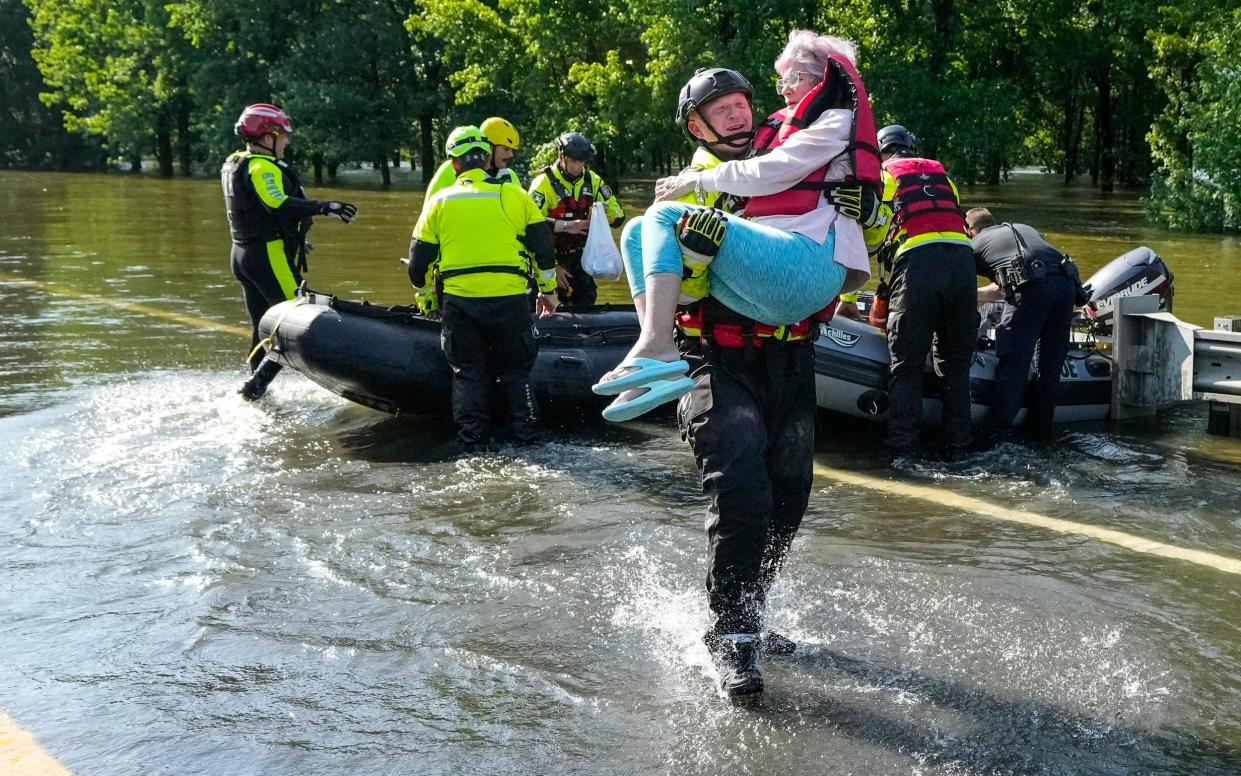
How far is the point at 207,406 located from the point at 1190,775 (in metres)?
6.76

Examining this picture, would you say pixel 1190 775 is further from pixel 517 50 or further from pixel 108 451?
pixel 517 50

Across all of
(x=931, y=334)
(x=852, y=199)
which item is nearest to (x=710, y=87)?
(x=852, y=199)

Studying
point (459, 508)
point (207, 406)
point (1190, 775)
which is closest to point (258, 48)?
point (207, 406)

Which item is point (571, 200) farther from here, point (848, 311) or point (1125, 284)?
point (1125, 284)

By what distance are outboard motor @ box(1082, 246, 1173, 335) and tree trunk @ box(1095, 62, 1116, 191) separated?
34.5 m

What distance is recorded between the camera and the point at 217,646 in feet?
15.0

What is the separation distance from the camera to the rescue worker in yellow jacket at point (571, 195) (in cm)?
966

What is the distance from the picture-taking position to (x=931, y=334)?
7480 millimetres

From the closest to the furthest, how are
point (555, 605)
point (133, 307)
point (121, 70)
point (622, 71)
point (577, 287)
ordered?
point (555, 605)
point (577, 287)
point (133, 307)
point (622, 71)
point (121, 70)

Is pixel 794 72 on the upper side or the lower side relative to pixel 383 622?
upper

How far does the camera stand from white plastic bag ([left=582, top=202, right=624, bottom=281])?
930 centimetres

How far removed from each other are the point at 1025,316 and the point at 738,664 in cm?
439

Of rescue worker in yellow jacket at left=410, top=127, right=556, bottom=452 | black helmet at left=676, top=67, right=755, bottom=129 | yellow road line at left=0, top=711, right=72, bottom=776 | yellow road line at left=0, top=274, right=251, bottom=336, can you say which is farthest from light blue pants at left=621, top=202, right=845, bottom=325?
yellow road line at left=0, top=274, right=251, bottom=336

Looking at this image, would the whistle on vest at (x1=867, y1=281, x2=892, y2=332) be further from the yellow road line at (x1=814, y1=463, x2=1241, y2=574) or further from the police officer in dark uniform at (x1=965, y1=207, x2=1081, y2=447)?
the yellow road line at (x1=814, y1=463, x2=1241, y2=574)
